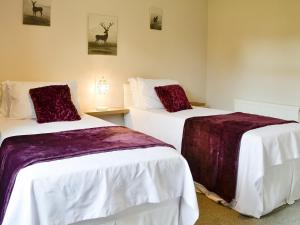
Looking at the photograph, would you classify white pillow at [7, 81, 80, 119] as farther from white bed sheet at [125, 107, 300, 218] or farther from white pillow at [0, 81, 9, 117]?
white bed sheet at [125, 107, 300, 218]

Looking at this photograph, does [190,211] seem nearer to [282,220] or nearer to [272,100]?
[282,220]

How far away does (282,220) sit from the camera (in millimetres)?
2434

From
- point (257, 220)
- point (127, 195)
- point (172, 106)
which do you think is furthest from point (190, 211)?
point (172, 106)

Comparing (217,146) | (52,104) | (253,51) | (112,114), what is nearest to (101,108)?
(112,114)

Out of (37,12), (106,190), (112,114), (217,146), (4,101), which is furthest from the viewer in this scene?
(112,114)

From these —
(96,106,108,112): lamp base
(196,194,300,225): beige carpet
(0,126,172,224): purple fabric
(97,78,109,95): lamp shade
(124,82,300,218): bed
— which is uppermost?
(97,78,109,95): lamp shade

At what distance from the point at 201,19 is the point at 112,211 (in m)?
3.78

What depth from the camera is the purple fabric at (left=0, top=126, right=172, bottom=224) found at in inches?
67.7

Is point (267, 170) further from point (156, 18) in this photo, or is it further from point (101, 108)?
point (156, 18)

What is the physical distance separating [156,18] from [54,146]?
2.83 meters

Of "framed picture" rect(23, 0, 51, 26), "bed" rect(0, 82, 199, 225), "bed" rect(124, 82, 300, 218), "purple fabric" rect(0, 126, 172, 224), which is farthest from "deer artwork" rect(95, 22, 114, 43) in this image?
"bed" rect(124, 82, 300, 218)

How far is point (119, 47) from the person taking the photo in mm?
3953

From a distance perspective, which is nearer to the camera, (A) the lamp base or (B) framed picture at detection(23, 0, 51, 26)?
(B) framed picture at detection(23, 0, 51, 26)

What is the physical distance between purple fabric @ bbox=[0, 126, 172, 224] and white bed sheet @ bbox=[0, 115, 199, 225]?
7 cm
